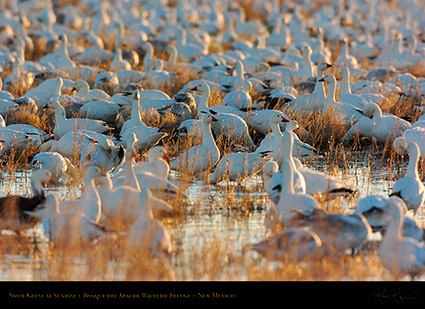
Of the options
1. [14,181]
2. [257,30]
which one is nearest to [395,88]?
[14,181]

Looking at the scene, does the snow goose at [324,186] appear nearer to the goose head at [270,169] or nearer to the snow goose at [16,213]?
the goose head at [270,169]

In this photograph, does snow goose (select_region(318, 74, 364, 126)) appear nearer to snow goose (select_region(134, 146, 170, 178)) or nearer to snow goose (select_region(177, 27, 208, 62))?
snow goose (select_region(134, 146, 170, 178))

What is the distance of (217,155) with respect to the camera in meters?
9.65

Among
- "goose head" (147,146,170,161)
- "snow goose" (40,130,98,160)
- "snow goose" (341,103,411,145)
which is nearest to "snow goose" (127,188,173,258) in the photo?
"goose head" (147,146,170,161)

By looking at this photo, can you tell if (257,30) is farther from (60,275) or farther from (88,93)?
(60,275)

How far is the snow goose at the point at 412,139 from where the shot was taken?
950 cm

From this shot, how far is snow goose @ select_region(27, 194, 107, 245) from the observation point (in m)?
6.27

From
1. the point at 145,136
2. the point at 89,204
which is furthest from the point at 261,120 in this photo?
the point at 89,204

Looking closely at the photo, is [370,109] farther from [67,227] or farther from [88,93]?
[67,227]

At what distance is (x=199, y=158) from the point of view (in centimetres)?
933

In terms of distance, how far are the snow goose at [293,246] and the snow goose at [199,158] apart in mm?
2934

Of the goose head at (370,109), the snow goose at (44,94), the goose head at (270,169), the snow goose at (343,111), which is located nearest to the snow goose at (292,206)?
the goose head at (270,169)
